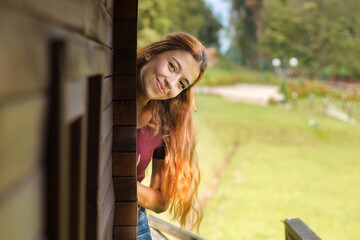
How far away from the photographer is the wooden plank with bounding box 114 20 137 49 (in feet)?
5.66

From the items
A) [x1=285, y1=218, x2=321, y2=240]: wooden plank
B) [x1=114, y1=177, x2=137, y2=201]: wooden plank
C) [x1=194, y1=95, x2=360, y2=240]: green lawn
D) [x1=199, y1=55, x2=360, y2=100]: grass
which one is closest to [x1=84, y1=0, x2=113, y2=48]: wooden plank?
[x1=114, y1=177, x2=137, y2=201]: wooden plank

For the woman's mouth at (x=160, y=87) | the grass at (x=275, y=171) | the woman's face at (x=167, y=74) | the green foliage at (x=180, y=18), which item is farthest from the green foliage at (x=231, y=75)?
the woman's mouth at (x=160, y=87)

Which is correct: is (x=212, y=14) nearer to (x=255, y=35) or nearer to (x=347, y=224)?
(x=255, y=35)

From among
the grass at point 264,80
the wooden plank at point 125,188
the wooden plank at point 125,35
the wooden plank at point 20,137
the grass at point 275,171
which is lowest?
the grass at point 275,171

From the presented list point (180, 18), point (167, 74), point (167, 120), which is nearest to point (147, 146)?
point (167, 120)

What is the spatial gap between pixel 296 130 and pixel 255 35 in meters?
11.8

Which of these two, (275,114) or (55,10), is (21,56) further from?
(275,114)

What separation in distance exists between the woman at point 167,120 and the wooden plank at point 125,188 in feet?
0.45

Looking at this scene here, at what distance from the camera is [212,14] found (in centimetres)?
2052

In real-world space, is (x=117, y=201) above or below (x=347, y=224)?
above

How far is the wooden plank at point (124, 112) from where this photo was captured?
1.78m

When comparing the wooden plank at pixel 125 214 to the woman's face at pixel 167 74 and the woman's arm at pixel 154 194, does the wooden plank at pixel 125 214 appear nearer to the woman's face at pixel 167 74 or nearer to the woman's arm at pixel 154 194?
the woman's arm at pixel 154 194

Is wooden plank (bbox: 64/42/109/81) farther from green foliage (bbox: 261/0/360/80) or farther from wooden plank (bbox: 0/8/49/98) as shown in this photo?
green foliage (bbox: 261/0/360/80)

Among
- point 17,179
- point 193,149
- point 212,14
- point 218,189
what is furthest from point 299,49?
point 17,179
